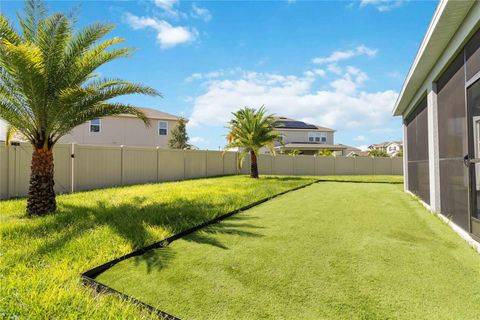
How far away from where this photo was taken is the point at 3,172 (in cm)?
847

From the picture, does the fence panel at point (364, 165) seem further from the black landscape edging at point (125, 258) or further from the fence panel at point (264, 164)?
the black landscape edging at point (125, 258)

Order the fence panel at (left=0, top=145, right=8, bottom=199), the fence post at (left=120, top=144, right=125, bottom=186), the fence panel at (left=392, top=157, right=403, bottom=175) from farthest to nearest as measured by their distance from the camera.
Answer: the fence panel at (left=392, top=157, right=403, bottom=175)
the fence post at (left=120, top=144, right=125, bottom=186)
the fence panel at (left=0, top=145, right=8, bottom=199)

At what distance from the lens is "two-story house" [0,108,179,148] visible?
20297mm

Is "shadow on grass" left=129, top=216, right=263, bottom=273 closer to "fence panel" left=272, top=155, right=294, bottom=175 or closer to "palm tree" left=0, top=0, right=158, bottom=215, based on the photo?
"palm tree" left=0, top=0, right=158, bottom=215

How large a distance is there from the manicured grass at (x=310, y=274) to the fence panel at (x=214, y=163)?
12.5m

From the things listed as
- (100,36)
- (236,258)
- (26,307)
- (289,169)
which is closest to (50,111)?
(100,36)

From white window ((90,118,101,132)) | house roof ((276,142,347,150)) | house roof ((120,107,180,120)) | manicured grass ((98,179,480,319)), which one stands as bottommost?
manicured grass ((98,179,480,319))

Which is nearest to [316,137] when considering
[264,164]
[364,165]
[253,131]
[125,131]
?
[364,165]

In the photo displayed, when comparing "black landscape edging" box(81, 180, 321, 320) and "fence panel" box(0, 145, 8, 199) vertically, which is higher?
"fence panel" box(0, 145, 8, 199)

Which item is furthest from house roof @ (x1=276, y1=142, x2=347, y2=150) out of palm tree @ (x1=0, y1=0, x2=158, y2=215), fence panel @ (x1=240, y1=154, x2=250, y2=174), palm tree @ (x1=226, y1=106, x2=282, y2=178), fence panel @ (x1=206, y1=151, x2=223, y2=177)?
palm tree @ (x1=0, y1=0, x2=158, y2=215)

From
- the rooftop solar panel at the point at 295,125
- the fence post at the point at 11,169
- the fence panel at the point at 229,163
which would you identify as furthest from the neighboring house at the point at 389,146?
the fence post at the point at 11,169

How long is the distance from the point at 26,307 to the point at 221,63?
9543 millimetres

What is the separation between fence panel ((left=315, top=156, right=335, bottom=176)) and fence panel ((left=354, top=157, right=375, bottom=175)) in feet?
7.96

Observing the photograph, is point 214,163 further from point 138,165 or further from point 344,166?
point 344,166
